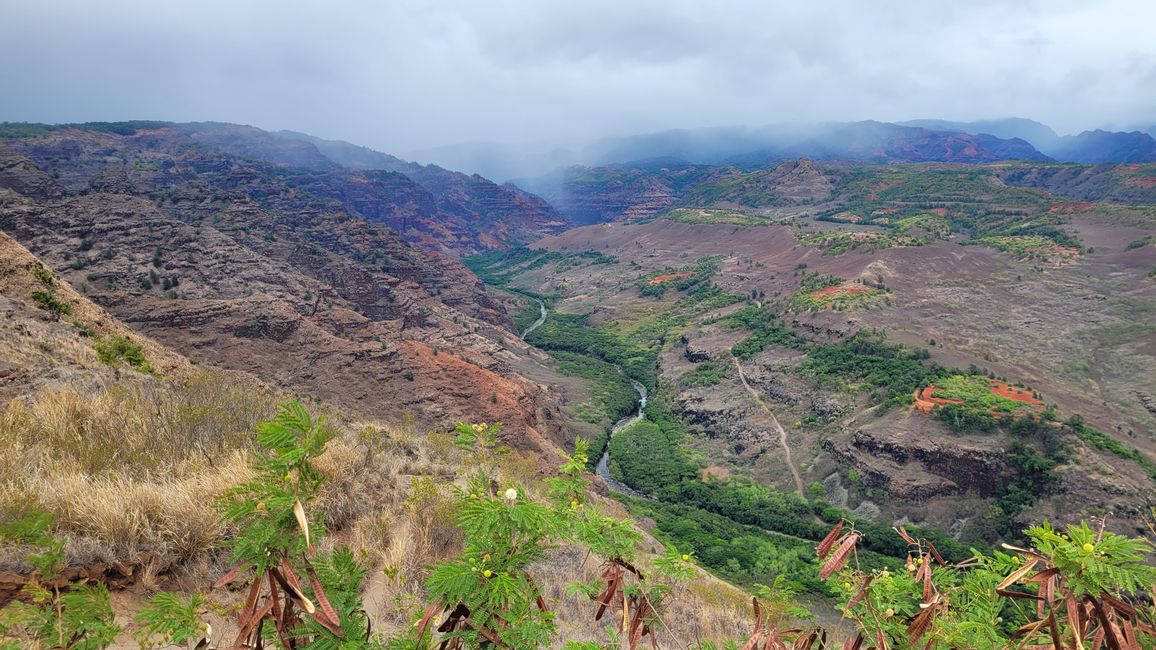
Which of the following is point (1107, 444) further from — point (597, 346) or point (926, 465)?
point (597, 346)

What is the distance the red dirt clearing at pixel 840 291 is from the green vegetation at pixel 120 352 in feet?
188

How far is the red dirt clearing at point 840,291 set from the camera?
5428 cm

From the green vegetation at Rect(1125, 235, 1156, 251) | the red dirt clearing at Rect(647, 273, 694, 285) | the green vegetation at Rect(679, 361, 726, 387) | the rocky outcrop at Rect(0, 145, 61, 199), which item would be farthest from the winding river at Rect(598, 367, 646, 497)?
the green vegetation at Rect(1125, 235, 1156, 251)

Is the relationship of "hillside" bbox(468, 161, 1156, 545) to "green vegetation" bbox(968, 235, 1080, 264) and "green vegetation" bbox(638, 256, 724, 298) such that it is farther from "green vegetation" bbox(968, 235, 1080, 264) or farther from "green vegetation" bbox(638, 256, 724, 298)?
"green vegetation" bbox(638, 256, 724, 298)

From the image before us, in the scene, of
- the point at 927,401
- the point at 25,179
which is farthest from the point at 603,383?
the point at 25,179

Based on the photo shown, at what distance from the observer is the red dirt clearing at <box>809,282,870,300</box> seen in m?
54.3

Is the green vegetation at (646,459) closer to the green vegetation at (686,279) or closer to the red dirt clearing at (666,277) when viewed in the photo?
the green vegetation at (686,279)

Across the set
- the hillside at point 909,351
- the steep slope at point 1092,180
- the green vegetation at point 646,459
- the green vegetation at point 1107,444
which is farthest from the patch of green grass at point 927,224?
the green vegetation at point 646,459

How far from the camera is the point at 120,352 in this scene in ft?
46.3

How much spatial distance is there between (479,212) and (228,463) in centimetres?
17785

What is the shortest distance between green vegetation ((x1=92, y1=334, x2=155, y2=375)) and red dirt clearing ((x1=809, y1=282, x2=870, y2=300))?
5717cm

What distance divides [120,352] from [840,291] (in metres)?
59.2

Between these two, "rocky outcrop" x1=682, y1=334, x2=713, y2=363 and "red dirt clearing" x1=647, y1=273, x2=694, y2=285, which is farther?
"red dirt clearing" x1=647, y1=273, x2=694, y2=285

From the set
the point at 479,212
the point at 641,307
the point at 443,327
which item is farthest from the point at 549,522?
the point at 479,212
